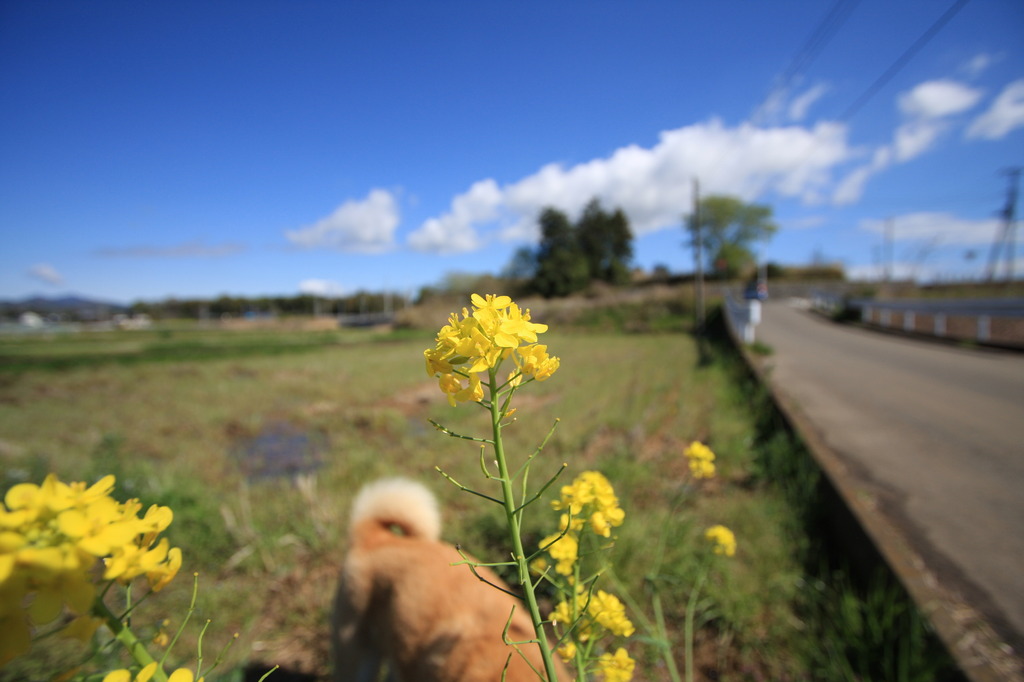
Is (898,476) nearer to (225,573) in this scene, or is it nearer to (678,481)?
(678,481)

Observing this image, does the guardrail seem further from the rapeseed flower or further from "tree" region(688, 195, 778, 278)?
"tree" region(688, 195, 778, 278)

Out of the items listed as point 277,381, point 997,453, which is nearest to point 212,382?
point 277,381

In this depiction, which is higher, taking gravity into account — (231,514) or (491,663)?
(491,663)

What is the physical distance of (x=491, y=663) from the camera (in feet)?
5.43

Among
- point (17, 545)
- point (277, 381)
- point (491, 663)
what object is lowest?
point (277, 381)

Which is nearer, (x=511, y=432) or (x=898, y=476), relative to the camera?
(x=898, y=476)

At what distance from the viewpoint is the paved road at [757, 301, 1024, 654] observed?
2.79 metres

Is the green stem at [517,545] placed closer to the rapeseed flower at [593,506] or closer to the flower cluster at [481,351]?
the flower cluster at [481,351]

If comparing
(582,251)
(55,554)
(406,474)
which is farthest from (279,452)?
(582,251)

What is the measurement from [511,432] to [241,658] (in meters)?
4.59

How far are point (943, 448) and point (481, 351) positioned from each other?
6283mm

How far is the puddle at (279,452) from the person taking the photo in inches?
242

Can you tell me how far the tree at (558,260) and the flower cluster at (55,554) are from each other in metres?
36.6

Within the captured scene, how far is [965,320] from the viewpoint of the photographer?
1391cm
